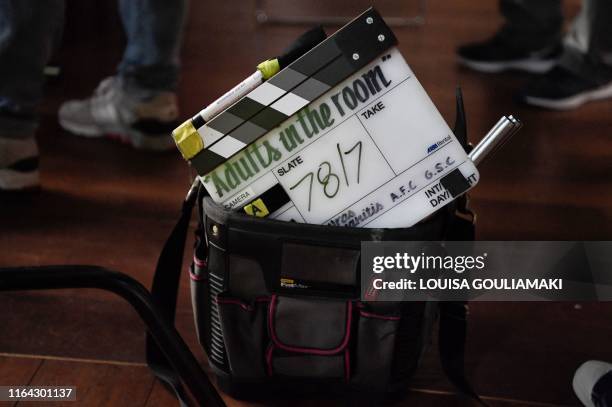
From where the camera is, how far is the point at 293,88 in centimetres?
87

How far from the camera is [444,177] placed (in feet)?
2.92

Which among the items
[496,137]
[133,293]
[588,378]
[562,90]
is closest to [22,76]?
[133,293]

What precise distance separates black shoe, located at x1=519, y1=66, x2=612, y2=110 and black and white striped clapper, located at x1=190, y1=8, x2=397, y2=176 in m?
1.08

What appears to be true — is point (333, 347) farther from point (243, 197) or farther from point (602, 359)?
point (602, 359)

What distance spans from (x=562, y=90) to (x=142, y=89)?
0.93m

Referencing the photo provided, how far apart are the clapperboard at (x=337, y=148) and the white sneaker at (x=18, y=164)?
0.65 m

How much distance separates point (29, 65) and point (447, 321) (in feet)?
2.66

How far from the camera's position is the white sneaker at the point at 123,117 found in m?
1.60

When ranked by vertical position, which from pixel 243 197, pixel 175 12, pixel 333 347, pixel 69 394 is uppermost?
pixel 175 12

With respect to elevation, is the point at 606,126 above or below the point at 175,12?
below

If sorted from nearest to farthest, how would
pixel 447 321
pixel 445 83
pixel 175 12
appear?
pixel 447 321 < pixel 175 12 < pixel 445 83

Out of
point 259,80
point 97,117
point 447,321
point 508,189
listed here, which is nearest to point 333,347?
point 447,321

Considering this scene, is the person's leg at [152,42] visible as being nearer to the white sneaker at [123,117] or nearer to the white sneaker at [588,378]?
the white sneaker at [123,117]

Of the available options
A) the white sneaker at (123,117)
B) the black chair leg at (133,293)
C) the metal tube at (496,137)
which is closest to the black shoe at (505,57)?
the white sneaker at (123,117)
